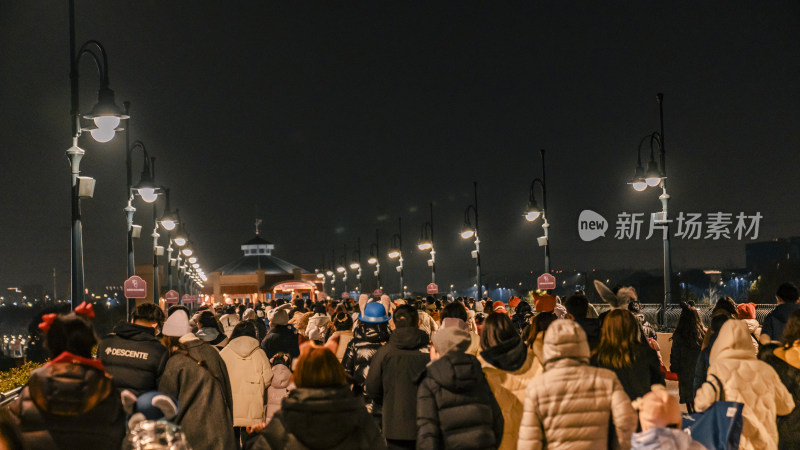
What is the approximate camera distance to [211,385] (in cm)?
800

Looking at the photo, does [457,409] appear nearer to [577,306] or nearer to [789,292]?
[577,306]

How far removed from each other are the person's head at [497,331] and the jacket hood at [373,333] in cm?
216

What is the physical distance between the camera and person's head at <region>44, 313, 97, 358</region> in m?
5.71

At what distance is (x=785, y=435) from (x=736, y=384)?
3.53ft

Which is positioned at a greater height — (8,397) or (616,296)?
(616,296)

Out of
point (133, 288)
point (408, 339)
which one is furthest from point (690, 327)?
point (133, 288)

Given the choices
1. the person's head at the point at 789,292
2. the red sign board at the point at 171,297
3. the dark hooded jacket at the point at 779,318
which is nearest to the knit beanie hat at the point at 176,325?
the dark hooded jacket at the point at 779,318

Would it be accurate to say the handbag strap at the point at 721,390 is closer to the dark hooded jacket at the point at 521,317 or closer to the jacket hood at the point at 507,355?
the jacket hood at the point at 507,355

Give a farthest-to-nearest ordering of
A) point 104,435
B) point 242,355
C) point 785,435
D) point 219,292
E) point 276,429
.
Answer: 1. point 219,292
2. point 242,355
3. point 785,435
4. point 104,435
5. point 276,429

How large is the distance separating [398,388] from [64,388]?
3.60m

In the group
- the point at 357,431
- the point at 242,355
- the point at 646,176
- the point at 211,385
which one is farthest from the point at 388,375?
the point at 646,176

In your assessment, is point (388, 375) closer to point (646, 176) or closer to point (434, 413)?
point (434, 413)

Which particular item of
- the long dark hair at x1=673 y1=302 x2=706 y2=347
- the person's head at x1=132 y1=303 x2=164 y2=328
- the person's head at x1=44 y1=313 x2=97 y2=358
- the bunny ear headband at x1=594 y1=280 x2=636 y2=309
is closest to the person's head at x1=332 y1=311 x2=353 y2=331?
the bunny ear headband at x1=594 y1=280 x2=636 y2=309

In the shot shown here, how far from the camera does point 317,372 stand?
5285 mm
